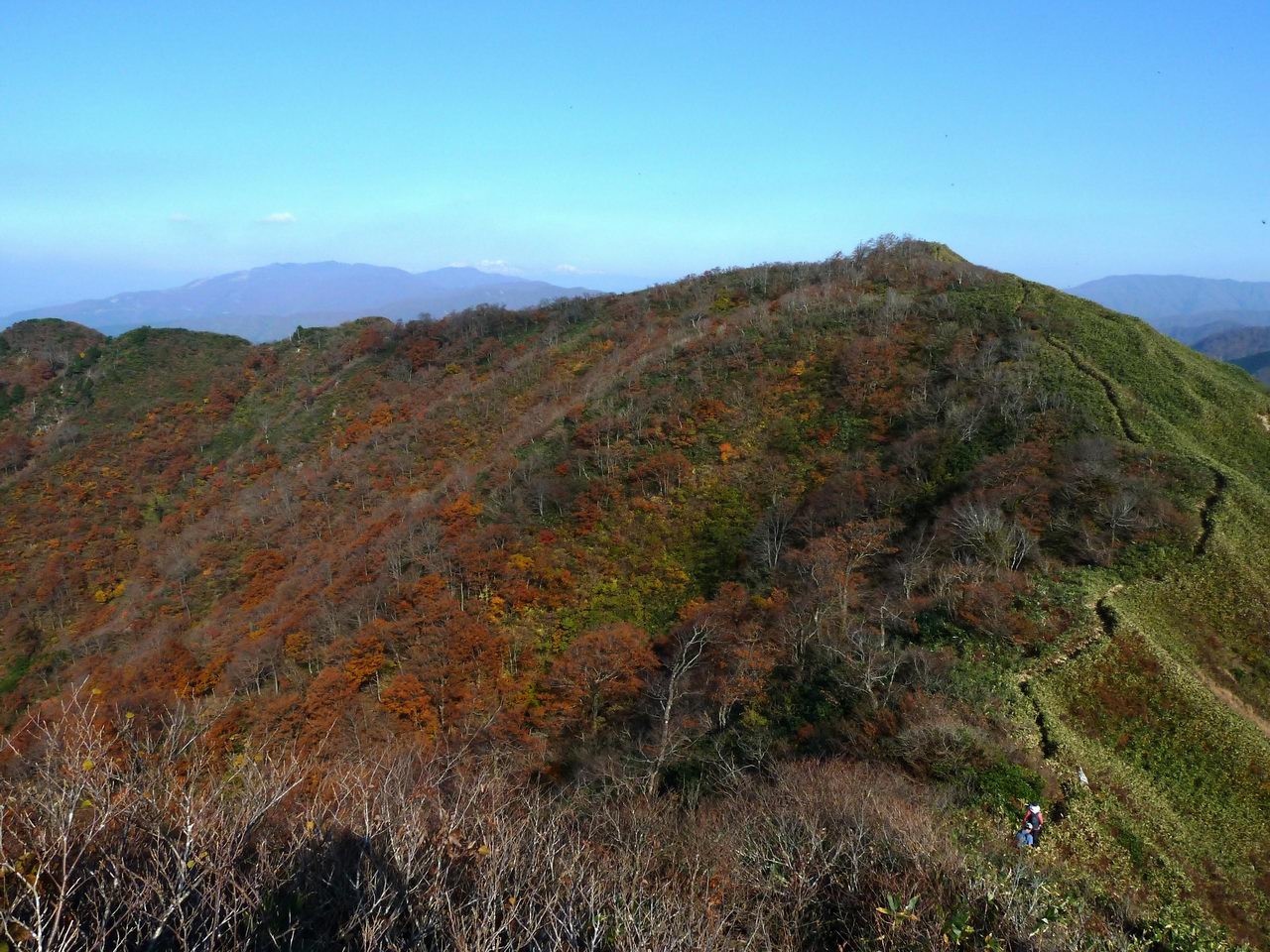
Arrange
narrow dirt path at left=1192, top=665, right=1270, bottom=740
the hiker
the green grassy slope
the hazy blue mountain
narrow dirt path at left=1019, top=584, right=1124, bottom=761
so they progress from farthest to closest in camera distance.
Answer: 1. the hazy blue mountain
2. narrow dirt path at left=1192, top=665, right=1270, bottom=740
3. narrow dirt path at left=1019, top=584, right=1124, bottom=761
4. the green grassy slope
5. the hiker

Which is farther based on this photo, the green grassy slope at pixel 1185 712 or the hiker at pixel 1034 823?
the green grassy slope at pixel 1185 712

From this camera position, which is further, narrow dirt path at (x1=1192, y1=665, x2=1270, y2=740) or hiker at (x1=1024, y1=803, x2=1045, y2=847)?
narrow dirt path at (x1=1192, y1=665, x2=1270, y2=740)

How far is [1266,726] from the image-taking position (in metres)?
16.3

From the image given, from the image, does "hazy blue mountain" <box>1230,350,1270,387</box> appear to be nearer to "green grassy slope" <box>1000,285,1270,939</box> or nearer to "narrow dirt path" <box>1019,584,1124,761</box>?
"green grassy slope" <box>1000,285,1270,939</box>

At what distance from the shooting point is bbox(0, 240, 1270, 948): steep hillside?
14055mm

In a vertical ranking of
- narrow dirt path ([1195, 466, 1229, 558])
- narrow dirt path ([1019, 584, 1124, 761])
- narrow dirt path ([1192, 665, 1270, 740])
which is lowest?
narrow dirt path ([1192, 665, 1270, 740])

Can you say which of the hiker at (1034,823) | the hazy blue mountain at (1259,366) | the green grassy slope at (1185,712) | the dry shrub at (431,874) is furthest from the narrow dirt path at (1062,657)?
the hazy blue mountain at (1259,366)

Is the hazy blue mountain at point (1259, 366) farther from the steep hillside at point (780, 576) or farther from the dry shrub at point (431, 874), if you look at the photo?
the dry shrub at point (431, 874)

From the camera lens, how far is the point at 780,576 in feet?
90.0

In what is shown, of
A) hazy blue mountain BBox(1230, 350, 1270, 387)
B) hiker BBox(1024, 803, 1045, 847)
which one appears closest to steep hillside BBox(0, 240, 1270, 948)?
hiker BBox(1024, 803, 1045, 847)

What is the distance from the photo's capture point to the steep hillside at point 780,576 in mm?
14055

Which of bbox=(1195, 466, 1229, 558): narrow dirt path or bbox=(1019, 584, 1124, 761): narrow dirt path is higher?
bbox=(1195, 466, 1229, 558): narrow dirt path

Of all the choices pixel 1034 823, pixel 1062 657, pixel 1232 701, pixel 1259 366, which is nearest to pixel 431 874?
pixel 1034 823

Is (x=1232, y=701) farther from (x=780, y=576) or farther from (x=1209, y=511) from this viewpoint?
(x=780, y=576)
